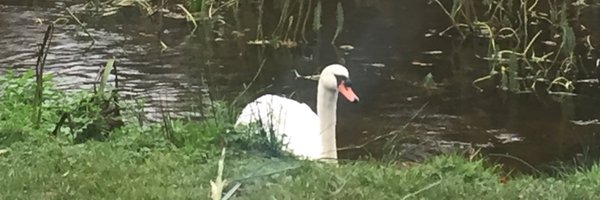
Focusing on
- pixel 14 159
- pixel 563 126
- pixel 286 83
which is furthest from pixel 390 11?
pixel 14 159

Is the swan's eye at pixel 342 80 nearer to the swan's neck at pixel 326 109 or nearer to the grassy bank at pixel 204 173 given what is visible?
the swan's neck at pixel 326 109

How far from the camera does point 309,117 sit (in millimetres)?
7820

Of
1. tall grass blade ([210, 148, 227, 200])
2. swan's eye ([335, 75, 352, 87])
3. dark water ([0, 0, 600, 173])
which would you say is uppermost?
tall grass blade ([210, 148, 227, 200])

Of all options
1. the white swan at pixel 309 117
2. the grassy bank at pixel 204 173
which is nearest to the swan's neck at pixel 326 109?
the white swan at pixel 309 117

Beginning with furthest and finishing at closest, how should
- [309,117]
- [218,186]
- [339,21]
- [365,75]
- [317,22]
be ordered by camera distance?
[317,22], [339,21], [365,75], [309,117], [218,186]

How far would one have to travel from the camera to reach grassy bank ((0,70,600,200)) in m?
5.07

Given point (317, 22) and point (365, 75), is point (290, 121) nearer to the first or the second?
point (365, 75)

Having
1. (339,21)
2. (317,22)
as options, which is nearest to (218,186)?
(339,21)

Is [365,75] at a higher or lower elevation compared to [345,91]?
lower

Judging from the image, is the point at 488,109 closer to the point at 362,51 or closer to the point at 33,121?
the point at 362,51

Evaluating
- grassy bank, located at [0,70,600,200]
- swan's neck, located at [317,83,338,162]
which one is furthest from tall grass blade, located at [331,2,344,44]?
grassy bank, located at [0,70,600,200]

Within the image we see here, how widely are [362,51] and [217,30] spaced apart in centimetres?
167

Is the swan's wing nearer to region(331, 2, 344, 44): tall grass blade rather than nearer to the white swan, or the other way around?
the white swan

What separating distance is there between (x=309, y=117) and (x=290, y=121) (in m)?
0.38
